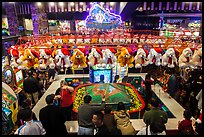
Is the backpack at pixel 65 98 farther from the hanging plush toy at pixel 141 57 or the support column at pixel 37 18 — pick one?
the support column at pixel 37 18

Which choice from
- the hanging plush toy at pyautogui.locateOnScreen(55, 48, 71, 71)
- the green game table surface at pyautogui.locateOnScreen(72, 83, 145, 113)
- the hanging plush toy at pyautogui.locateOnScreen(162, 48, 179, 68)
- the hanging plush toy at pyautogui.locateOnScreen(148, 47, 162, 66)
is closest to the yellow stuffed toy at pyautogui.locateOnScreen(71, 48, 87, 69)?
the hanging plush toy at pyautogui.locateOnScreen(55, 48, 71, 71)

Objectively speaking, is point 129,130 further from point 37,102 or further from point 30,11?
point 30,11

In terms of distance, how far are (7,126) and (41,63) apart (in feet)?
5.56

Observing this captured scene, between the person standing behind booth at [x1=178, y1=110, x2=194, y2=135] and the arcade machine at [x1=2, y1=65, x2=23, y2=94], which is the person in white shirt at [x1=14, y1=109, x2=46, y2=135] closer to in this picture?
the person standing behind booth at [x1=178, y1=110, x2=194, y2=135]

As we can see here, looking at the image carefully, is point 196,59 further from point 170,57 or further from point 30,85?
point 30,85

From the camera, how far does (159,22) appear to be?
15.7 m

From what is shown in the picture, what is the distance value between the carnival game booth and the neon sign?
18.4ft

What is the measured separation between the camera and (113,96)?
5684 mm

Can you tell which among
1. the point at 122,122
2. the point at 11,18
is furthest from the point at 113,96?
the point at 11,18

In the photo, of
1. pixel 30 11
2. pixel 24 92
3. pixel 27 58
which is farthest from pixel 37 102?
pixel 30 11

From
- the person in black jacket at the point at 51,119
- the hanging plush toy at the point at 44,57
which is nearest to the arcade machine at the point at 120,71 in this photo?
the hanging plush toy at the point at 44,57

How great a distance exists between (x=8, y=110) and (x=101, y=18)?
20.4 ft

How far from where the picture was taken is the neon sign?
30.2ft

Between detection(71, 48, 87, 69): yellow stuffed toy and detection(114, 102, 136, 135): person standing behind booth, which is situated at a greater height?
detection(71, 48, 87, 69): yellow stuffed toy
